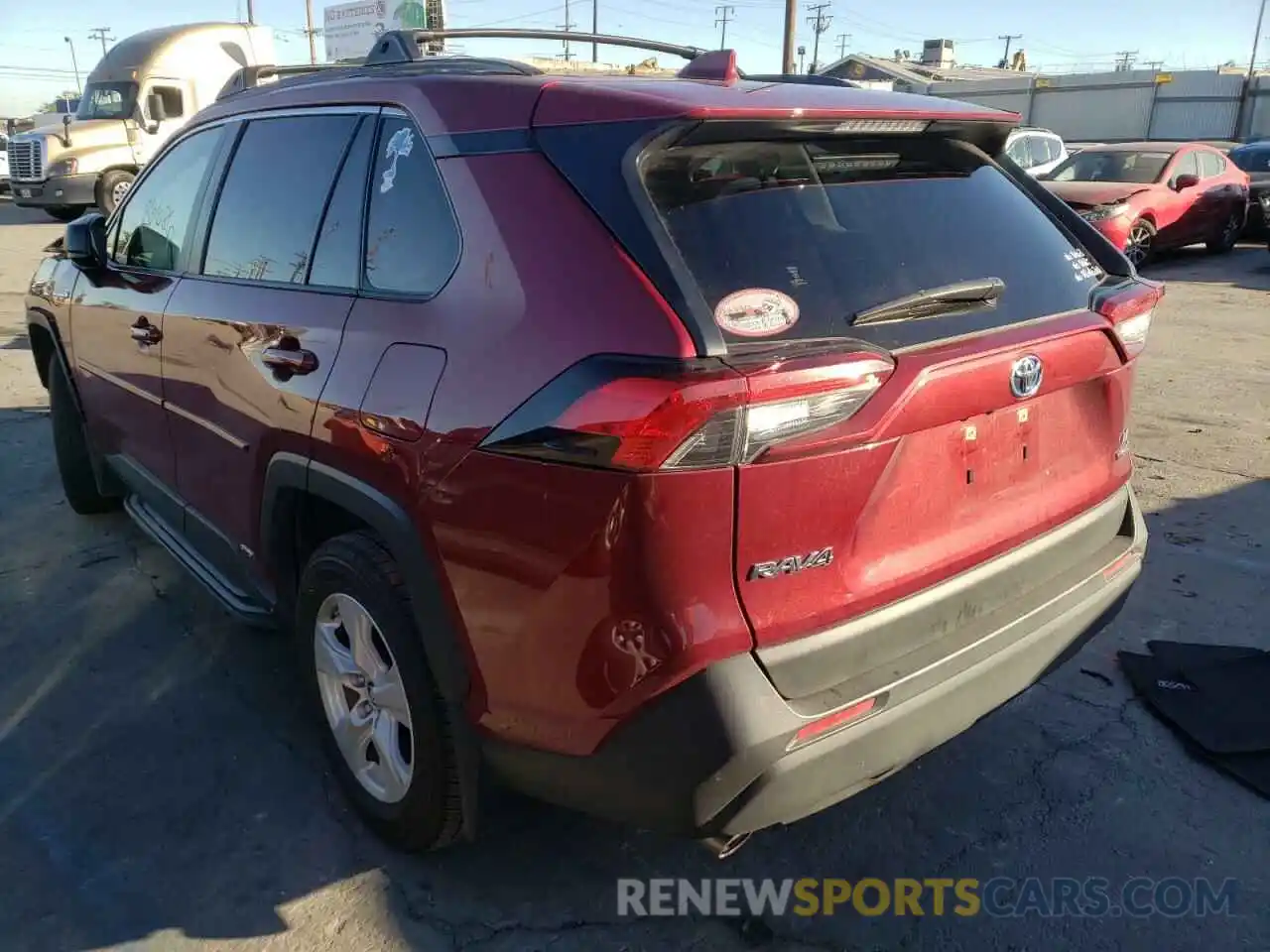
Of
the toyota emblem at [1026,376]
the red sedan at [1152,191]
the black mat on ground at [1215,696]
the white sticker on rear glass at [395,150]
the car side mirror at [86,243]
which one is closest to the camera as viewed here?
the toyota emblem at [1026,376]

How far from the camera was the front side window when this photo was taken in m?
18.5

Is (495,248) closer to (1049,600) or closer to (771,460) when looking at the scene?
(771,460)

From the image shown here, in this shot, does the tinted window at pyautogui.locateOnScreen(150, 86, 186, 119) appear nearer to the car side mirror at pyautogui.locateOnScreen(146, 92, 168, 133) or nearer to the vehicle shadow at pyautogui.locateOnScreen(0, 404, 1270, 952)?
the car side mirror at pyautogui.locateOnScreen(146, 92, 168, 133)

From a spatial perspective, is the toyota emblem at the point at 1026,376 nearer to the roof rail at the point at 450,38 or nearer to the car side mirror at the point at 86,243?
the roof rail at the point at 450,38

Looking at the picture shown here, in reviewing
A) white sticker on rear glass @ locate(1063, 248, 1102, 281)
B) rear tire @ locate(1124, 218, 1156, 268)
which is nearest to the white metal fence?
rear tire @ locate(1124, 218, 1156, 268)

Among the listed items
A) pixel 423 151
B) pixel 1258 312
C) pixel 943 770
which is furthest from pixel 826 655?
pixel 1258 312

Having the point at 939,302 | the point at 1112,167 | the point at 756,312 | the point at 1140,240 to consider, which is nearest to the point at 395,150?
the point at 756,312

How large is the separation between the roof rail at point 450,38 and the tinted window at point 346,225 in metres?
0.37

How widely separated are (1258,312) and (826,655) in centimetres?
1086

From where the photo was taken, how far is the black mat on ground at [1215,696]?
2.98 metres

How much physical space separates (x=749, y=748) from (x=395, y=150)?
1641 millimetres

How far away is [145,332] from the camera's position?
3506 millimetres

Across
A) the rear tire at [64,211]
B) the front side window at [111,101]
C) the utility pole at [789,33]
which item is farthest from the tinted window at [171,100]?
the utility pole at [789,33]

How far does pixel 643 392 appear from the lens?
5.74ft
